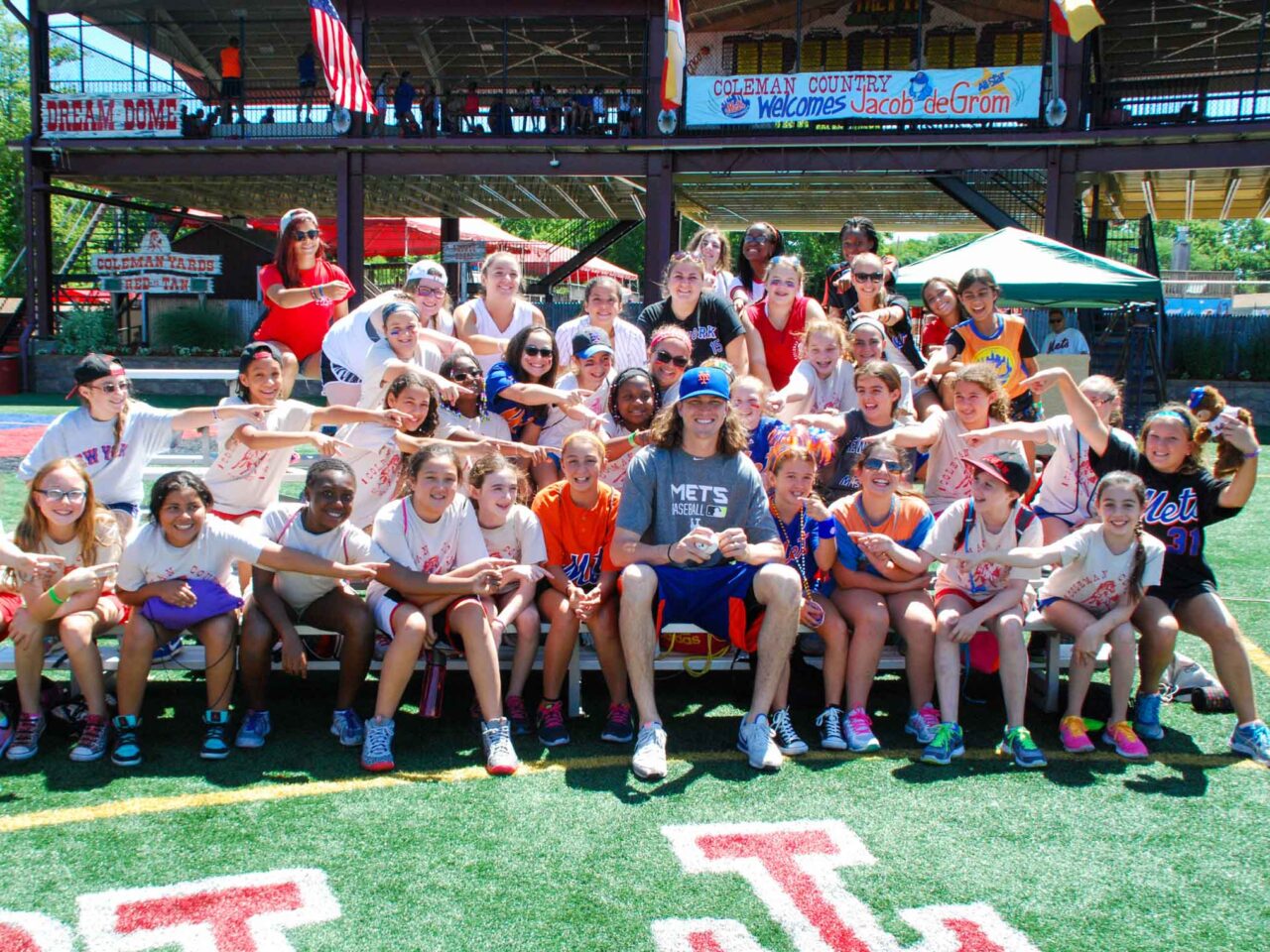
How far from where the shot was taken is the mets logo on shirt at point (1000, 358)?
617 centimetres

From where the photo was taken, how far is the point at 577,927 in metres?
3.06

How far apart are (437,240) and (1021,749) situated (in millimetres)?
29214

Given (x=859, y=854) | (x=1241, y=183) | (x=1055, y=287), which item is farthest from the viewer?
(x=1241, y=183)

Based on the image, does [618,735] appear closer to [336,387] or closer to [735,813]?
[735,813]

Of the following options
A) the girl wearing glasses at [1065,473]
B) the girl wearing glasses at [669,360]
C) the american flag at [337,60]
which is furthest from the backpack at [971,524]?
the american flag at [337,60]

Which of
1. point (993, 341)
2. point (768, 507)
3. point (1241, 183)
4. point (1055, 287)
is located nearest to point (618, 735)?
point (768, 507)

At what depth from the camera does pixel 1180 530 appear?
4.69 metres

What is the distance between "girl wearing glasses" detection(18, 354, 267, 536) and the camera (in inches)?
193

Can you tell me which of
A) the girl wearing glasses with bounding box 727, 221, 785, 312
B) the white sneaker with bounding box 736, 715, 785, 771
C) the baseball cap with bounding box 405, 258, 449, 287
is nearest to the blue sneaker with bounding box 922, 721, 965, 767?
the white sneaker with bounding box 736, 715, 785, 771

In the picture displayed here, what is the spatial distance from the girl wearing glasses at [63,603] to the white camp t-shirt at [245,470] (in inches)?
24.3

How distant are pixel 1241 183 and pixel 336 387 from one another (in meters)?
→ 22.3

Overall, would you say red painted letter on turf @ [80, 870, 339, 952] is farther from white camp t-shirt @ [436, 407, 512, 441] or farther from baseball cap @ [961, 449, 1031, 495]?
baseball cap @ [961, 449, 1031, 495]

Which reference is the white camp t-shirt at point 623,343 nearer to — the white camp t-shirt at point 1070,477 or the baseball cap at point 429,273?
the baseball cap at point 429,273

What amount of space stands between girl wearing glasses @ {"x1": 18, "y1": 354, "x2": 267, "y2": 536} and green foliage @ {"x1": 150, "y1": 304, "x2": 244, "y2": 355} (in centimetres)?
1796
